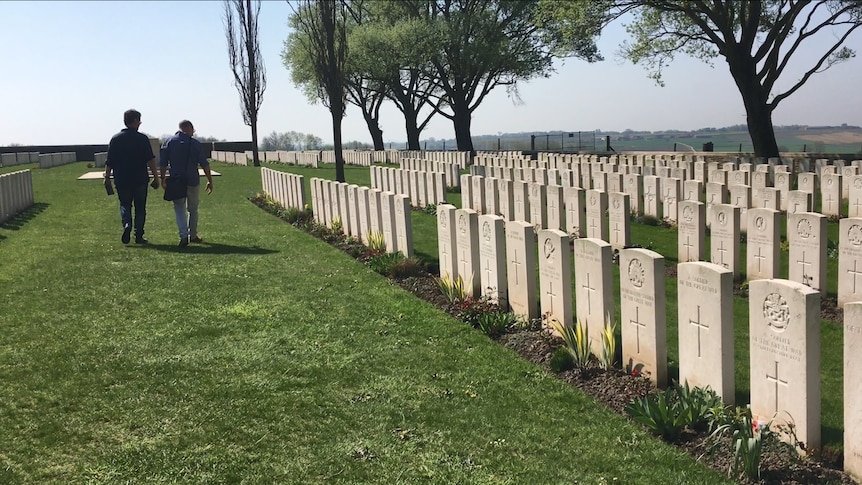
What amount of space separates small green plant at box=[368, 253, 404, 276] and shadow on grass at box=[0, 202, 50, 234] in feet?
20.6

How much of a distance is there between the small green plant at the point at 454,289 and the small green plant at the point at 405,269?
111 centimetres

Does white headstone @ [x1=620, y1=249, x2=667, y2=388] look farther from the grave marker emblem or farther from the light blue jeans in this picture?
the light blue jeans

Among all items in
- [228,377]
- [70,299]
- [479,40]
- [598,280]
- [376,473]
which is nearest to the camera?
[376,473]

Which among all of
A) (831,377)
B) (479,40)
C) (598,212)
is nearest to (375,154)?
(479,40)

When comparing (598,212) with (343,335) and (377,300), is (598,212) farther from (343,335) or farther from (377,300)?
(343,335)

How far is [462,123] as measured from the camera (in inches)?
1626

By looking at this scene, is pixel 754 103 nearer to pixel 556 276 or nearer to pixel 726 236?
pixel 726 236

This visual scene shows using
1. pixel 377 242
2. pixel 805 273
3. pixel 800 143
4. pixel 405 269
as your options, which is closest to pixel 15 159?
pixel 377 242

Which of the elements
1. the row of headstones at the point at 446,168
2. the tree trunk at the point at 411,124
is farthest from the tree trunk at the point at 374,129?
the row of headstones at the point at 446,168

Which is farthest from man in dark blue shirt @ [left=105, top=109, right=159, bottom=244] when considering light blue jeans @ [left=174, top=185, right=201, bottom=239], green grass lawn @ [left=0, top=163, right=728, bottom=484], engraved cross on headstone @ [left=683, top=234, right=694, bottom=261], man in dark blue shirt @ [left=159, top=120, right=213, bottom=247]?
engraved cross on headstone @ [left=683, top=234, right=694, bottom=261]

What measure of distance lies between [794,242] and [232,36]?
35.5 m

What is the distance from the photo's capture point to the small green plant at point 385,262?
8625 millimetres

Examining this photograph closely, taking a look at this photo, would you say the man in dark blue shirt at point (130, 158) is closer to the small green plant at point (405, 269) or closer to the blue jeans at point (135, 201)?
the blue jeans at point (135, 201)

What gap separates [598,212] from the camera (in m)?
10.2
